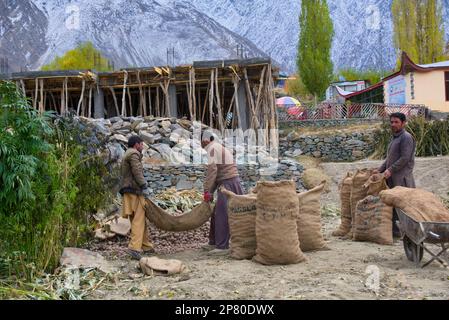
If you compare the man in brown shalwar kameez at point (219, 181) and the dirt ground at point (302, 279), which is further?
the man in brown shalwar kameez at point (219, 181)

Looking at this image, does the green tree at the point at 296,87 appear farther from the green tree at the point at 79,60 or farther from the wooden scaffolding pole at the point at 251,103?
the wooden scaffolding pole at the point at 251,103

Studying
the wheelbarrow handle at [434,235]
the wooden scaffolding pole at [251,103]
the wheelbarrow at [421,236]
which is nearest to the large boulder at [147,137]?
the wooden scaffolding pole at [251,103]

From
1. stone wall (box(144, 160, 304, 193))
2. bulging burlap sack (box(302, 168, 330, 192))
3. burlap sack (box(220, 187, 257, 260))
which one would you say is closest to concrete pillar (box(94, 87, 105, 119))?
stone wall (box(144, 160, 304, 193))

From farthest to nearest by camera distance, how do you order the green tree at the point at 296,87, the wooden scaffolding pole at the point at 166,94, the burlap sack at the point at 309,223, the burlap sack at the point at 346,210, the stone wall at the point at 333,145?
the green tree at the point at 296,87
the stone wall at the point at 333,145
the wooden scaffolding pole at the point at 166,94
the burlap sack at the point at 346,210
the burlap sack at the point at 309,223

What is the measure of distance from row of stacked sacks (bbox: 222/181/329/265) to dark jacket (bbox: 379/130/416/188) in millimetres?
1541

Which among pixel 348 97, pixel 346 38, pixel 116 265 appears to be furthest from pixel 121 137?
pixel 346 38

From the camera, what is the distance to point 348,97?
3666 centimetres

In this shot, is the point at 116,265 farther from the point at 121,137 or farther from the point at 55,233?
the point at 121,137

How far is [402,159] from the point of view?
21.2ft

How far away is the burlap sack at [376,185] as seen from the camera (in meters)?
6.52

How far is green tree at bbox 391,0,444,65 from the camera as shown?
35.0m

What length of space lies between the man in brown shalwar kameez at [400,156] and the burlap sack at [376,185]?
0.23 ft

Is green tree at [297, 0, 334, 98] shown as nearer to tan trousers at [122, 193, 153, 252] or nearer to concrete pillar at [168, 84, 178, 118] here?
concrete pillar at [168, 84, 178, 118]

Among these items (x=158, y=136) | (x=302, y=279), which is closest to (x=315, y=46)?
(x=158, y=136)
